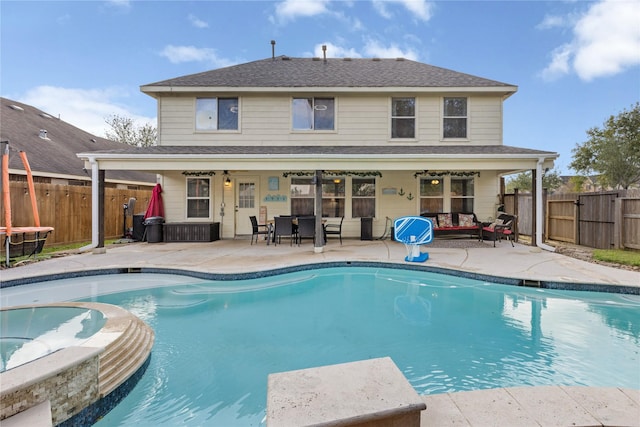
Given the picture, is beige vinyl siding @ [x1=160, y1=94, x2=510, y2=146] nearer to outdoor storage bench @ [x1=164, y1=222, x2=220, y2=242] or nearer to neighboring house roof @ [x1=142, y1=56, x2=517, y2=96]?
neighboring house roof @ [x1=142, y1=56, x2=517, y2=96]

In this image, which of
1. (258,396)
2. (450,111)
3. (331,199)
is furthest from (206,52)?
(258,396)

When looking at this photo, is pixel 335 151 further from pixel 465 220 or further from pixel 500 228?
pixel 500 228

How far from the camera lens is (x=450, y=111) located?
1081cm

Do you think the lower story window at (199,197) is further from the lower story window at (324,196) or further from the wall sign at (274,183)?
the lower story window at (324,196)

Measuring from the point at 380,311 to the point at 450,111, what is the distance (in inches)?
327

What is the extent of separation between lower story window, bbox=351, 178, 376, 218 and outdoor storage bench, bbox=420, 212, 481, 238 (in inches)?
68.0

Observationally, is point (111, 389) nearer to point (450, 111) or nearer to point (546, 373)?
point (546, 373)

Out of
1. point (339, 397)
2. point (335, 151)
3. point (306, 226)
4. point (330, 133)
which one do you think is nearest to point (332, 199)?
point (306, 226)

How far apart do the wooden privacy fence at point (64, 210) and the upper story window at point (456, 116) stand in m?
11.8

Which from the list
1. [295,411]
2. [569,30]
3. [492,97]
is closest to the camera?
[295,411]

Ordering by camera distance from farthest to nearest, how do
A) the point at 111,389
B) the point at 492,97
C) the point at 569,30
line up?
the point at 569,30
the point at 492,97
the point at 111,389

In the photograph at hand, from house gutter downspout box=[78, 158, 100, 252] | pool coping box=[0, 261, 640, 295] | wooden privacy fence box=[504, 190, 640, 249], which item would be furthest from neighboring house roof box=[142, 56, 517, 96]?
pool coping box=[0, 261, 640, 295]

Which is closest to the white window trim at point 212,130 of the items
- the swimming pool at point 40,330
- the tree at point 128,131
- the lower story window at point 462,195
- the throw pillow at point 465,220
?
the lower story window at point 462,195

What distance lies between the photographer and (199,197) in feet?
37.4
